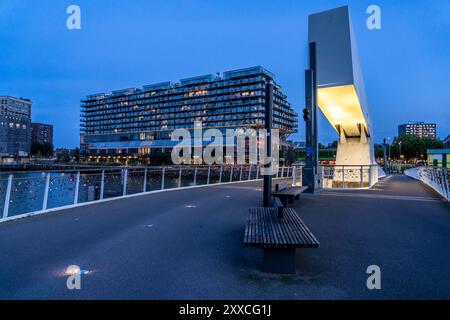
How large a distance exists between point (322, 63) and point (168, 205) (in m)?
11.3

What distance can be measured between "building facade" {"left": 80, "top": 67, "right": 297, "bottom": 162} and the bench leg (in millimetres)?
91893

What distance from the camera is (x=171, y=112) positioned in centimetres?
12181

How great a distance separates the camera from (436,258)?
3.90 m

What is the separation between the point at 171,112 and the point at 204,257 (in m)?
122

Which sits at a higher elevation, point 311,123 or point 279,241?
point 311,123

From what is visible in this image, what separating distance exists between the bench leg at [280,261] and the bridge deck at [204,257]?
13cm

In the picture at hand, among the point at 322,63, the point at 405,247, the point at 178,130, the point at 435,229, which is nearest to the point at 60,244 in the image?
the point at 405,247

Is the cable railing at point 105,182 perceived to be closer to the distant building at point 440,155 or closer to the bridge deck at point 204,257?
the bridge deck at point 204,257

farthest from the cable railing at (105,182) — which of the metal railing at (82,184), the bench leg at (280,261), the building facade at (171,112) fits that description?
the building facade at (171,112)

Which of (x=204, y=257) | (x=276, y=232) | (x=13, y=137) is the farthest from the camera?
(x=13, y=137)

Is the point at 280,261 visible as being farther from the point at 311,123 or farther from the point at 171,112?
the point at 171,112

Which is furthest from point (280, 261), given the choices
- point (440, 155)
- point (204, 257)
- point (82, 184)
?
point (440, 155)

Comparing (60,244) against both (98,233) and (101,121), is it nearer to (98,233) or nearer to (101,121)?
(98,233)

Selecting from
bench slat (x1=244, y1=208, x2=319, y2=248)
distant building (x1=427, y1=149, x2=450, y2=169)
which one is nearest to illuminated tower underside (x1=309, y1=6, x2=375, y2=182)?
bench slat (x1=244, y1=208, x2=319, y2=248)
